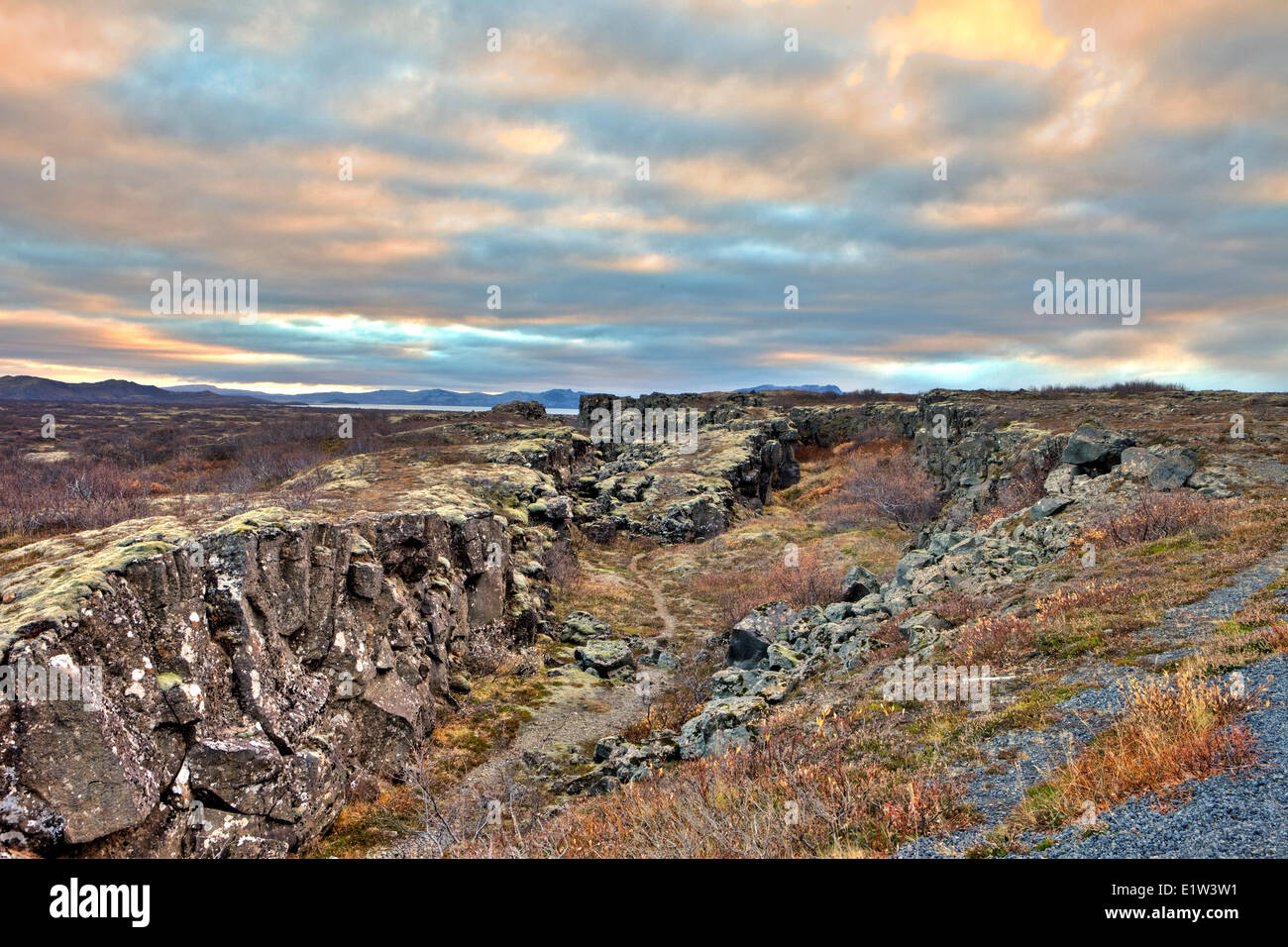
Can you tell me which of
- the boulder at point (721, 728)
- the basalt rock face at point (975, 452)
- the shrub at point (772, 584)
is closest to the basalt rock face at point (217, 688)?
the boulder at point (721, 728)

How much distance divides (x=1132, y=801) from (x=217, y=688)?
56.2 ft

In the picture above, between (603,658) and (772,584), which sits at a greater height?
(772,584)

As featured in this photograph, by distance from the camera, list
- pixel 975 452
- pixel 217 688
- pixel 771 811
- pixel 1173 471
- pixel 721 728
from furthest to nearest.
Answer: pixel 975 452, pixel 1173 471, pixel 721 728, pixel 217 688, pixel 771 811

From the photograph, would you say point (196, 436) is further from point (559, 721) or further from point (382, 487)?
point (559, 721)

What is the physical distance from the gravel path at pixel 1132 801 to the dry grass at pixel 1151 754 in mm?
221

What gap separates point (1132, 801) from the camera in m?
7.39

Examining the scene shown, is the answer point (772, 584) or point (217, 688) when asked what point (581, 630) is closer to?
point (772, 584)

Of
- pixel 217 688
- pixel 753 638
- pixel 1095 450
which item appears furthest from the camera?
pixel 1095 450

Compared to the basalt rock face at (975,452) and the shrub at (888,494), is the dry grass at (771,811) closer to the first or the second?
the basalt rock face at (975,452)

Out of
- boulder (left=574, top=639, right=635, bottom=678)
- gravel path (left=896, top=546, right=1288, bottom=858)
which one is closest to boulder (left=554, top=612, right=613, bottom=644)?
boulder (left=574, top=639, right=635, bottom=678)

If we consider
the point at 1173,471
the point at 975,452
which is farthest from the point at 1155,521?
the point at 975,452

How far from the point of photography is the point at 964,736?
11.2 m

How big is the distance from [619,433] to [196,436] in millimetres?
76390

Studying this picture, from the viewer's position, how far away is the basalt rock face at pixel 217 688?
1077 cm
